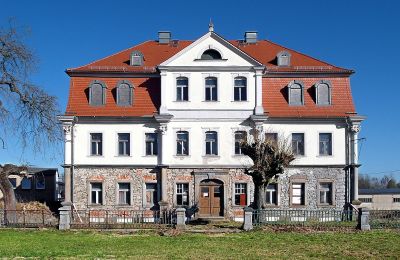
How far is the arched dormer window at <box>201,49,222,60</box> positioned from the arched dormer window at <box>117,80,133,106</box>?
5.01 meters

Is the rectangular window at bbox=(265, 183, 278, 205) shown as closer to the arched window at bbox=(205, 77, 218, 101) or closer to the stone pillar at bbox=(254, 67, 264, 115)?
the stone pillar at bbox=(254, 67, 264, 115)

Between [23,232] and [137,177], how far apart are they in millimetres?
9431

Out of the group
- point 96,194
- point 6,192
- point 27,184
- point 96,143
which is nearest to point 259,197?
point 96,194

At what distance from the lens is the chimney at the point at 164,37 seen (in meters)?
38.1

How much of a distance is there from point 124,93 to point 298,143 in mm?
11375

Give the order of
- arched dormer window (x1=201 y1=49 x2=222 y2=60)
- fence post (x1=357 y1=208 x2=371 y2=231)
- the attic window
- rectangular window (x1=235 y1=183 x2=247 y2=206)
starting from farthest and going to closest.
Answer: the attic window < arched dormer window (x1=201 y1=49 x2=222 y2=60) < rectangular window (x1=235 y1=183 x2=247 y2=206) < fence post (x1=357 y1=208 x2=371 y2=231)

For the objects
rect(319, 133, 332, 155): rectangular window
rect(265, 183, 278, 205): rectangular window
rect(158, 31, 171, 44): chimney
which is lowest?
rect(265, 183, 278, 205): rectangular window

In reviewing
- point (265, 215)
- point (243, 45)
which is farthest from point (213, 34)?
point (265, 215)

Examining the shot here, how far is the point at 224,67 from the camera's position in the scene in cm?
3262

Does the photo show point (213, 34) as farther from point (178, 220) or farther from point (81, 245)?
point (81, 245)

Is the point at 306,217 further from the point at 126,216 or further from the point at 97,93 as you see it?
the point at 97,93

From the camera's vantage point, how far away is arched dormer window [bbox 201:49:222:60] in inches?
1296

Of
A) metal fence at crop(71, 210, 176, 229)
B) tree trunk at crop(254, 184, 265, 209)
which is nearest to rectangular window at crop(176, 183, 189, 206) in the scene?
metal fence at crop(71, 210, 176, 229)

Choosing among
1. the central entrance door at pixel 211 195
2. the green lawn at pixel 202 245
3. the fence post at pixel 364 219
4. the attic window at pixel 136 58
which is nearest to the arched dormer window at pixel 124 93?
the attic window at pixel 136 58
